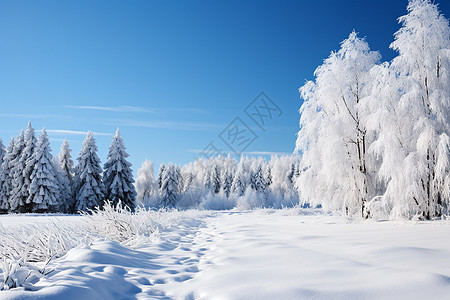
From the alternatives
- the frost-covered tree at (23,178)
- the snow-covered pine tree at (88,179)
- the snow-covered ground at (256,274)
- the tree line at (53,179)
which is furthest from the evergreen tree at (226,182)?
the snow-covered ground at (256,274)

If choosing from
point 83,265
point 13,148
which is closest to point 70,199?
point 13,148

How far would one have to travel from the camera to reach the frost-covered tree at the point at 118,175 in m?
30.5

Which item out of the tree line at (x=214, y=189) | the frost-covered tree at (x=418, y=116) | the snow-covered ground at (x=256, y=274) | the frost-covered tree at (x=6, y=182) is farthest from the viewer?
the tree line at (x=214, y=189)

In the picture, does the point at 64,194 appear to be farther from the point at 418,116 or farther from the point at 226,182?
the point at 226,182

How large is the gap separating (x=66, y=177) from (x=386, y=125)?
109 ft

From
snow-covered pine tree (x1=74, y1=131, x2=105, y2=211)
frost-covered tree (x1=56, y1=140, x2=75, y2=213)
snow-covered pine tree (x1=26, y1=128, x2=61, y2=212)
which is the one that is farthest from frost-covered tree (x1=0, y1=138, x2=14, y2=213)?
snow-covered pine tree (x1=74, y1=131, x2=105, y2=211)

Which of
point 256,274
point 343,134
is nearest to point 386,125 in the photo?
point 343,134

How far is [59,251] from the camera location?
4027mm

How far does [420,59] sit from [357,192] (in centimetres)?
540

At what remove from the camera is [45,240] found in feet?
13.7

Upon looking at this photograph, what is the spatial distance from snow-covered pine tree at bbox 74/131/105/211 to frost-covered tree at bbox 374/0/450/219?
1071 inches

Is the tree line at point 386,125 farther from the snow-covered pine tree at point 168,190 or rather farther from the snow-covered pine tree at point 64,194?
the snow-covered pine tree at point 168,190

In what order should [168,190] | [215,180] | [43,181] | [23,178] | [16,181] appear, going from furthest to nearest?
1. [215,180]
2. [168,190]
3. [23,178]
4. [16,181]
5. [43,181]

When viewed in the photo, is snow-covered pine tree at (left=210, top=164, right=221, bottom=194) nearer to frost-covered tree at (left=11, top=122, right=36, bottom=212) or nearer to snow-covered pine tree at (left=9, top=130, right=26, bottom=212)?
frost-covered tree at (left=11, top=122, right=36, bottom=212)
